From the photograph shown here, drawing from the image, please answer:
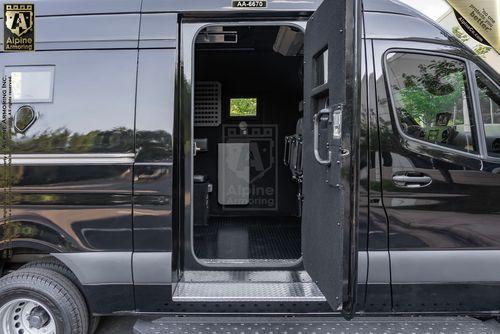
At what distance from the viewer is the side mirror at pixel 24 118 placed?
2.82m

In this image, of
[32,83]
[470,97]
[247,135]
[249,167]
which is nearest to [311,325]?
[470,97]

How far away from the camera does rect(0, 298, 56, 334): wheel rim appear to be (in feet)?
9.50

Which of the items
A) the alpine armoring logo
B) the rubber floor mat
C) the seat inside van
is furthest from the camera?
the alpine armoring logo

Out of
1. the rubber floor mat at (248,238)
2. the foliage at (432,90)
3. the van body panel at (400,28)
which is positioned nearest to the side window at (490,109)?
the foliage at (432,90)

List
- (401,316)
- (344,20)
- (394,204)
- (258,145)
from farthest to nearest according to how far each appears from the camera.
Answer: (258,145) < (401,316) < (394,204) < (344,20)

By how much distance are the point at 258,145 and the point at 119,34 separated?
10.7 feet

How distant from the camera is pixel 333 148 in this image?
2.37 metres

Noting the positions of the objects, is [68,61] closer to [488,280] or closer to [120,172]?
[120,172]

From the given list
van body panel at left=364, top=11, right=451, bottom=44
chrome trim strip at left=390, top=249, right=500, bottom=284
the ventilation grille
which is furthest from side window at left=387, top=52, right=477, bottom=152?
the ventilation grille

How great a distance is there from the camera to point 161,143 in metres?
2.80

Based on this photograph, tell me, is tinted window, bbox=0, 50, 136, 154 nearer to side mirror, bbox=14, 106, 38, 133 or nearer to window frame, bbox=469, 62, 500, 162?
side mirror, bbox=14, 106, 38, 133

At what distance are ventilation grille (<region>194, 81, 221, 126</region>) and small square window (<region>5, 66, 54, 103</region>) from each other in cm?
299

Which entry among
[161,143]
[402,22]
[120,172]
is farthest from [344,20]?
[120,172]

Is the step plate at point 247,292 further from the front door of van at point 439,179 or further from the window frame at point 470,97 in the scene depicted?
the window frame at point 470,97
